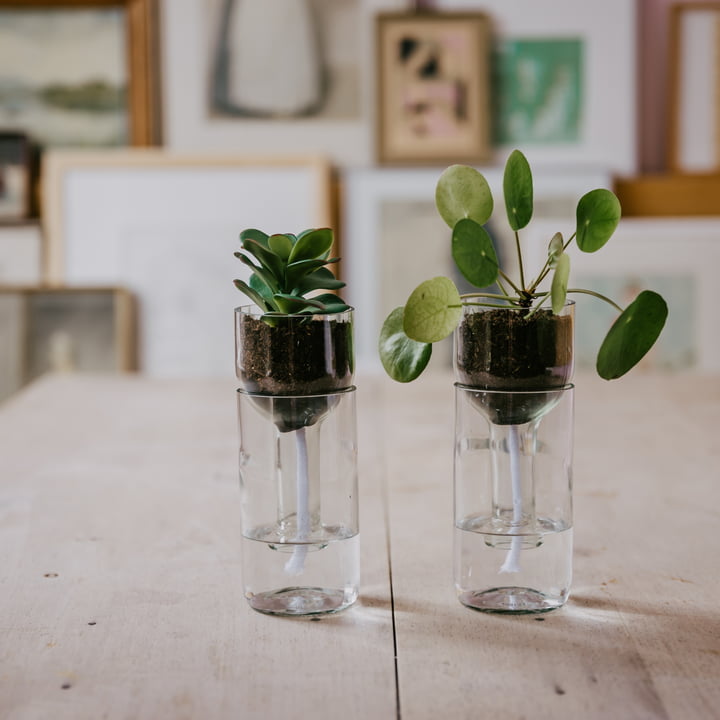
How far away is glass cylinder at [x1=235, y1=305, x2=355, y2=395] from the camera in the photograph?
0.59 meters

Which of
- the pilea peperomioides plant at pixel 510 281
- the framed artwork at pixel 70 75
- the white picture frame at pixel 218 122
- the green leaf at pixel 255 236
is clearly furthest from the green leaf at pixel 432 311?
the framed artwork at pixel 70 75

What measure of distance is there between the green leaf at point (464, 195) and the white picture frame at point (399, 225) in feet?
7.30

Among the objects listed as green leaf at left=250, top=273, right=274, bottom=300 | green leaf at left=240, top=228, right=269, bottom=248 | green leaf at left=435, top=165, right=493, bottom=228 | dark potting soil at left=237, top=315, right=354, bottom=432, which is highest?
green leaf at left=435, top=165, right=493, bottom=228

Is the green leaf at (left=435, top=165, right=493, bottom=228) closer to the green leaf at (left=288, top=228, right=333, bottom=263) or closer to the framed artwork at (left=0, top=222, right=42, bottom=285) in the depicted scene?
the green leaf at (left=288, top=228, right=333, bottom=263)

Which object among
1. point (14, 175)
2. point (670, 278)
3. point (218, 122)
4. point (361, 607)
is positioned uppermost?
point (218, 122)

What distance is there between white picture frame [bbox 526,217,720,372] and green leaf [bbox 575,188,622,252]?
7.39 feet

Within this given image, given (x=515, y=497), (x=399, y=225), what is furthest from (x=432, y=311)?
(x=399, y=225)

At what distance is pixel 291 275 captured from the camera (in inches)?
23.5

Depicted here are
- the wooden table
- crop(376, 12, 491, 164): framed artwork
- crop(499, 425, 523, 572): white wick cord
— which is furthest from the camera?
crop(376, 12, 491, 164): framed artwork

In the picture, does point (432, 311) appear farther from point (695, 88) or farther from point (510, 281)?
point (695, 88)

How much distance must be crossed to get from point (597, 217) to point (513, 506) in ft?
0.64

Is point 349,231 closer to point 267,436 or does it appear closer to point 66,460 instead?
point 66,460

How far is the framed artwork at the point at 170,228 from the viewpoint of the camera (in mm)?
2834

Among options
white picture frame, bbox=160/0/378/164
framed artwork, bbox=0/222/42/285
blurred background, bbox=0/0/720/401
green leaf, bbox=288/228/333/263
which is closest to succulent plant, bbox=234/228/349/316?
green leaf, bbox=288/228/333/263
